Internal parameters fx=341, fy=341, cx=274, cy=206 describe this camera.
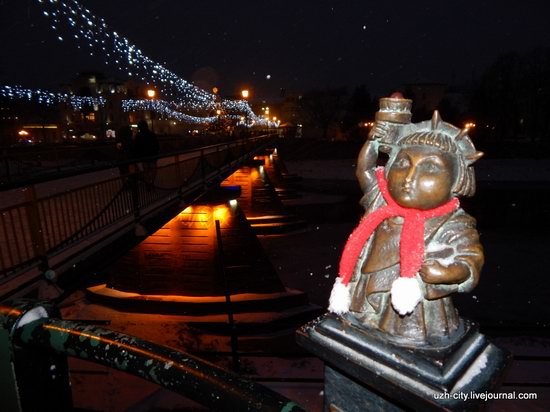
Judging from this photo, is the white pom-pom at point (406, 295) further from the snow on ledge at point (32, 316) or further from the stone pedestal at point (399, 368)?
Answer: the snow on ledge at point (32, 316)

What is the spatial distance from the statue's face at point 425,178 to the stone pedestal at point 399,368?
589 mm

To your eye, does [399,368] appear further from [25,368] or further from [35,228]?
[35,228]

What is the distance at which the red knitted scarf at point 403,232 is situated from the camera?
1463 millimetres

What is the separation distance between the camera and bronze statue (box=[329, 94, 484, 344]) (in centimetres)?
145

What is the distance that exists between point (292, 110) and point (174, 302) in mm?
89558

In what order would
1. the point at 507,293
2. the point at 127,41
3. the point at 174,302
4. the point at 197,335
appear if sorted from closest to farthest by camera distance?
the point at 197,335 < the point at 174,302 < the point at 507,293 < the point at 127,41

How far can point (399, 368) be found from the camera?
4.32 ft

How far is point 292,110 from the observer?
9250cm

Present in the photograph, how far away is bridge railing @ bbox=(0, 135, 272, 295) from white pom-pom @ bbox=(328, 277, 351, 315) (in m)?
4.73

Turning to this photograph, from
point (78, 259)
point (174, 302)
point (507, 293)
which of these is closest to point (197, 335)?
point (174, 302)

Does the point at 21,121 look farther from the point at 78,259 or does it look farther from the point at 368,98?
the point at 78,259

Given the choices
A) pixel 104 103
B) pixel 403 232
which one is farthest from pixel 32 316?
pixel 104 103

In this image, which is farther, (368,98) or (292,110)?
(292,110)

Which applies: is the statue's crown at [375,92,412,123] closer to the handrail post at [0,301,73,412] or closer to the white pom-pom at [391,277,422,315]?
the white pom-pom at [391,277,422,315]
